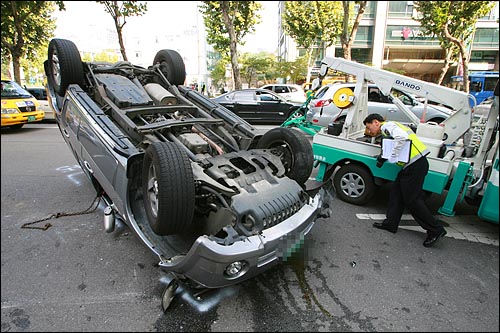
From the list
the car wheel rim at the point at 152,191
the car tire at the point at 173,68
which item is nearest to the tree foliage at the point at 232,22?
the car tire at the point at 173,68

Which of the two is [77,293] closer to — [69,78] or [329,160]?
[69,78]

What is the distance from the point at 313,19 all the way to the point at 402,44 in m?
10.8

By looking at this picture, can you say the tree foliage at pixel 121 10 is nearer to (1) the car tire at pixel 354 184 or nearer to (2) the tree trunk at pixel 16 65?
(2) the tree trunk at pixel 16 65

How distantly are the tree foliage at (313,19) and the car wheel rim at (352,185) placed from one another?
18603 mm

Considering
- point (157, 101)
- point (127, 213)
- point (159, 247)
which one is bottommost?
point (159, 247)

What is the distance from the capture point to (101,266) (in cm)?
287

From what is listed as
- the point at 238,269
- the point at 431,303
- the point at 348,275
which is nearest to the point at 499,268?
the point at 431,303

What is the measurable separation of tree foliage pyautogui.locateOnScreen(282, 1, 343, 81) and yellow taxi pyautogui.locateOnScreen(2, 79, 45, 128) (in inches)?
650

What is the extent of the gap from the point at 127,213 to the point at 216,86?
66796 mm

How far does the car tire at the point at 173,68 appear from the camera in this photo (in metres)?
5.21

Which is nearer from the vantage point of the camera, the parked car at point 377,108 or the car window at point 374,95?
the parked car at point 377,108

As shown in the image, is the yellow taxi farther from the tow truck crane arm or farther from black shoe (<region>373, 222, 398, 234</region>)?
black shoe (<region>373, 222, 398, 234</region>)

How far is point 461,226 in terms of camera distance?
3.85m

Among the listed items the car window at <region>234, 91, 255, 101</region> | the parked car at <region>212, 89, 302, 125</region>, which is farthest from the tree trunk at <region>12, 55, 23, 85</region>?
the car window at <region>234, 91, 255, 101</region>
